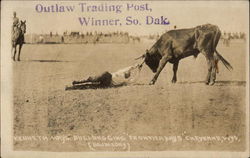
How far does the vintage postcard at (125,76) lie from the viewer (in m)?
0.64

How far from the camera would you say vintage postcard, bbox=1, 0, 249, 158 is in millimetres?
637

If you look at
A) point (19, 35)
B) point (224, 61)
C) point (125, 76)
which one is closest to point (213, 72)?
point (224, 61)

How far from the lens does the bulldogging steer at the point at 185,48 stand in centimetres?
64

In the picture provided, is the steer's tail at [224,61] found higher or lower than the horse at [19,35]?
lower

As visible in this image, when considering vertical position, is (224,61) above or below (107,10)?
below

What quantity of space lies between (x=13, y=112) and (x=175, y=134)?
1.07ft

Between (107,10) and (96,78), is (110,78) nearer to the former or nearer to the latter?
(96,78)

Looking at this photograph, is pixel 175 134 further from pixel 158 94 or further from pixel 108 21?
pixel 108 21

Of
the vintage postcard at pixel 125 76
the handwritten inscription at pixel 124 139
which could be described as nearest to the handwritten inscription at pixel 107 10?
the vintage postcard at pixel 125 76

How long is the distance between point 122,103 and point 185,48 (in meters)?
0.17

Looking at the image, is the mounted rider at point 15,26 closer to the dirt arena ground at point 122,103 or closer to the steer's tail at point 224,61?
the dirt arena ground at point 122,103

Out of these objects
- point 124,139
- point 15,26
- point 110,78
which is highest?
point 15,26

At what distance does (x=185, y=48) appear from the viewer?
0.64m

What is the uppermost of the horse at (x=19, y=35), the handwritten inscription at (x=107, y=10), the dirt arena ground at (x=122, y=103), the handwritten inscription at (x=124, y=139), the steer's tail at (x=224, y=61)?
the handwritten inscription at (x=107, y=10)
